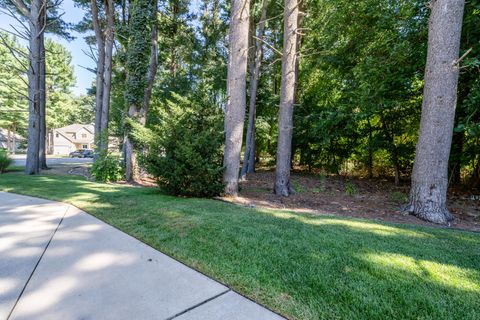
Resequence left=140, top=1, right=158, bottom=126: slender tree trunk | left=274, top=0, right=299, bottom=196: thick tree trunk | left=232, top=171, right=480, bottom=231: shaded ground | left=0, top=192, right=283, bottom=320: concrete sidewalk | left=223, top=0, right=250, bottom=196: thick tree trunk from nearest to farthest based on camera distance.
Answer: left=0, top=192, right=283, bottom=320: concrete sidewalk → left=232, top=171, right=480, bottom=231: shaded ground → left=223, top=0, right=250, bottom=196: thick tree trunk → left=274, top=0, right=299, bottom=196: thick tree trunk → left=140, top=1, right=158, bottom=126: slender tree trunk

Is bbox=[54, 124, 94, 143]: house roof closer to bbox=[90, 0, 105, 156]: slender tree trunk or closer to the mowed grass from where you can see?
bbox=[90, 0, 105, 156]: slender tree trunk

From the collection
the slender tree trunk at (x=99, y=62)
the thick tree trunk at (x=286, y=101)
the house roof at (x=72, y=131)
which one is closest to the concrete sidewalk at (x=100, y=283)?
the thick tree trunk at (x=286, y=101)

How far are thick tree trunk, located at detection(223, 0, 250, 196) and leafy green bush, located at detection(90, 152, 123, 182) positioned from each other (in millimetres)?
5253

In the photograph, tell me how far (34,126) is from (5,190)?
518 cm

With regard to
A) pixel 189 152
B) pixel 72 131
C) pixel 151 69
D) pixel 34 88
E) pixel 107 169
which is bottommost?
pixel 107 169

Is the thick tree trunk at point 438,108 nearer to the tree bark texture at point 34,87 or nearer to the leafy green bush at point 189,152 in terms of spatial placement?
the leafy green bush at point 189,152

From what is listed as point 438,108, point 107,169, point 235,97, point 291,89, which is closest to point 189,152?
point 235,97

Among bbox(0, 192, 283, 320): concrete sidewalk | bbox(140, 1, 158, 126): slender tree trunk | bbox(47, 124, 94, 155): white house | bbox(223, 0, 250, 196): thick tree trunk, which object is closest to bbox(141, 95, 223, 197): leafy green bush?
bbox(223, 0, 250, 196): thick tree trunk

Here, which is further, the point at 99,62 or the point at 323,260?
the point at 99,62

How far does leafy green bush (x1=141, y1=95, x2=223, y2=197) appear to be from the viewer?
512 cm

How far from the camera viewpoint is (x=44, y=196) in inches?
195

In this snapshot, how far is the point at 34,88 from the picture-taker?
939cm

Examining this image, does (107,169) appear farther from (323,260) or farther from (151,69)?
(323,260)

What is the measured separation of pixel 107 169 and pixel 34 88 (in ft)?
15.8
